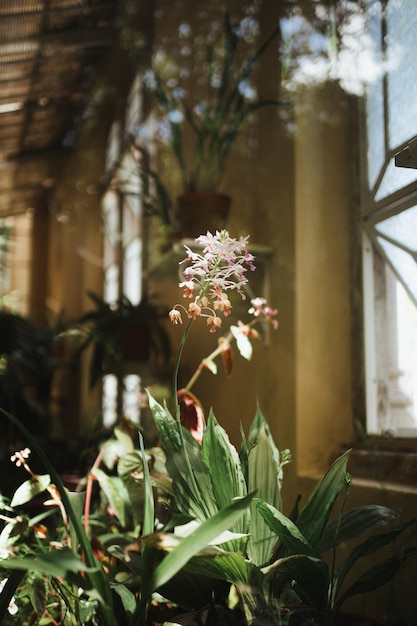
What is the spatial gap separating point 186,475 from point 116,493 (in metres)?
0.47

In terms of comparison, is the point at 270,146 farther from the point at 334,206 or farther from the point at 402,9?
the point at 402,9

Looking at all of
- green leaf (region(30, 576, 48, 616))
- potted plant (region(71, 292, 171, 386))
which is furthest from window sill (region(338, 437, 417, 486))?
potted plant (region(71, 292, 171, 386))

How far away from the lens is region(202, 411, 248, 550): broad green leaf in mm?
1410

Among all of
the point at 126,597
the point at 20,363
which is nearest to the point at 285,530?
the point at 126,597

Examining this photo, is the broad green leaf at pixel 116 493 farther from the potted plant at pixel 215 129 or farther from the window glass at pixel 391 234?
the potted plant at pixel 215 129

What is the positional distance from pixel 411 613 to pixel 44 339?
102 inches

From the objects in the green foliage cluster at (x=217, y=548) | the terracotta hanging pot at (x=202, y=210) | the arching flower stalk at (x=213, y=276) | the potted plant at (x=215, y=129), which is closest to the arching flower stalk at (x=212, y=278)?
the arching flower stalk at (x=213, y=276)

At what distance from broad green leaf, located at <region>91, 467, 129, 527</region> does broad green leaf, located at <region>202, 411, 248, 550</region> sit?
50 centimetres

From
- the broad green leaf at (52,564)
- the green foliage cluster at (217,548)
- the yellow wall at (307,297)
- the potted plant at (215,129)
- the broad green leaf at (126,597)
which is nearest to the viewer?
the broad green leaf at (52,564)

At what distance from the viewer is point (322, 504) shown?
141 cm

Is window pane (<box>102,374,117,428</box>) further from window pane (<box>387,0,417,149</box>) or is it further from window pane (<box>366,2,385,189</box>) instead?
window pane (<box>387,0,417,149</box>)

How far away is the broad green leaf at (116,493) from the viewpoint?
1.83 m

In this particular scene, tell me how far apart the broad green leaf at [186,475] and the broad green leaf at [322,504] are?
0.19 m

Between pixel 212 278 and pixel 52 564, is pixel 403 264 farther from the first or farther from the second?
pixel 52 564
